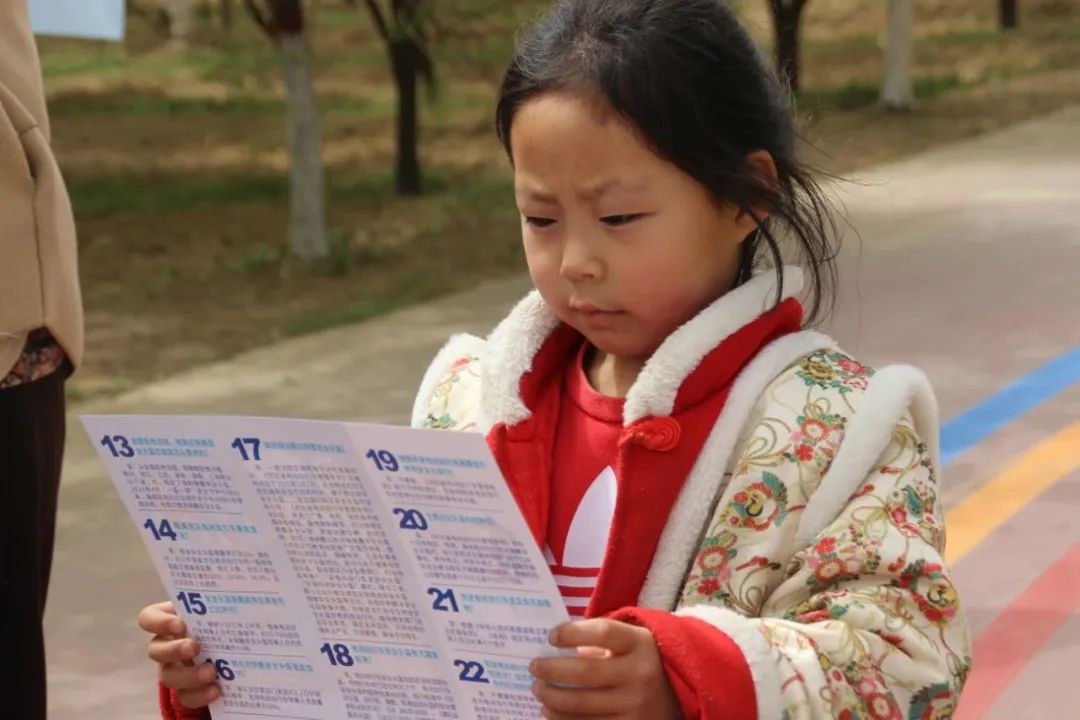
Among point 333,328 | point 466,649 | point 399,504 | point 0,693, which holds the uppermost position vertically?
point 399,504

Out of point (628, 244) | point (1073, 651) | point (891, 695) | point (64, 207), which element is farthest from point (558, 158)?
point (1073, 651)

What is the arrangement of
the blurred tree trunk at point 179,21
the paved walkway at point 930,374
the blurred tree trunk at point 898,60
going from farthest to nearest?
the blurred tree trunk at point 179,21, the blurred tree trunk at point 898,60, the paved walkway at point 930,374

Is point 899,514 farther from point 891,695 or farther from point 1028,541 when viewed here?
point 1028,541

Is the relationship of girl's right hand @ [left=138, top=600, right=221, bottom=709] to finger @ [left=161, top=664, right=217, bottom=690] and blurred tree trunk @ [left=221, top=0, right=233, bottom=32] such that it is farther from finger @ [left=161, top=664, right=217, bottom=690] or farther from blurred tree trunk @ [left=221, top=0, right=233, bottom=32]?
blurred tree trunk @ [left=221, top=0, right=233, bottom=32]

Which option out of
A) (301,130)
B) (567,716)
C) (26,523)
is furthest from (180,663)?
(301,130)

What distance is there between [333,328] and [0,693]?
4.62 meters

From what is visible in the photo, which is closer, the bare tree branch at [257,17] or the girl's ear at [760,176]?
the girl's ear at [760,176]

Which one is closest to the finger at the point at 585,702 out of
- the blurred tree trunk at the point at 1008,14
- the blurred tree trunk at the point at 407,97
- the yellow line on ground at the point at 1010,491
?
the yellow line on ground at the point at 1010,491

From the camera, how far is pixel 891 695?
5.73ft

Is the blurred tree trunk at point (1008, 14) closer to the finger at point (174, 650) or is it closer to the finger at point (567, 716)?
the finger at point (174, 650)

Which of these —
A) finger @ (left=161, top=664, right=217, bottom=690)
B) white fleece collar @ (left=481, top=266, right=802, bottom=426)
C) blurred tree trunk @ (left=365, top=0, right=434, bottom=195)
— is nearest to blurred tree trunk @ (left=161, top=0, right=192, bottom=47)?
blurred tree trunk @ (left=365, top=0, right=434, bottom=195)

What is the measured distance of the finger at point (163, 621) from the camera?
192 cm

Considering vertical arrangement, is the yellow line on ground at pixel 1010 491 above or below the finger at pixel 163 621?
below

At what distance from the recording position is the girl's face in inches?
71.9
